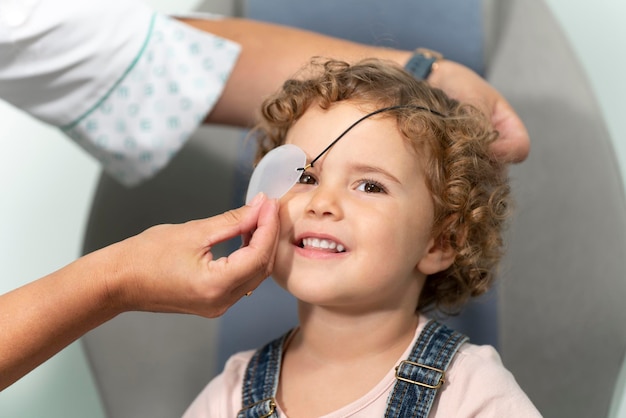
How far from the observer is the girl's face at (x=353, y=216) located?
0.84 metres

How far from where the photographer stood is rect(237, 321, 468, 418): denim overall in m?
0.87

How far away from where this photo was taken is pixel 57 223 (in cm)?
151

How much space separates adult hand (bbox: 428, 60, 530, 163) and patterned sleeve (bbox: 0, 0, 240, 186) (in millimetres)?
277

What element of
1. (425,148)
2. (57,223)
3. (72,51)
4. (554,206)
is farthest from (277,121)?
(57,223)

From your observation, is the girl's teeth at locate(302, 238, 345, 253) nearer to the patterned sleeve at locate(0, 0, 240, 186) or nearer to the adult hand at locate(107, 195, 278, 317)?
the adult hand at locate(107, 195, 278, 317)

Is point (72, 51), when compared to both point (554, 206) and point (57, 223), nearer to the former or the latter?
point (57, 223)

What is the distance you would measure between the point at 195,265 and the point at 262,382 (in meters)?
0.24

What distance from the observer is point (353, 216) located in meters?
0.85

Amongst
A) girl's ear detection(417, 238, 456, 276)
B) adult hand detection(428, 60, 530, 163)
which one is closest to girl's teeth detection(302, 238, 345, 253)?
girl's ear detection(417, 238, 456, 276)

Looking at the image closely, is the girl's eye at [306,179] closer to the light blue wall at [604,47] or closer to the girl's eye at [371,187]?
the girl's eye at [371,187]

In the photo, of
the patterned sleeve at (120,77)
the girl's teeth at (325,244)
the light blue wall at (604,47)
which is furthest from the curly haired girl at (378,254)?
the light blue wall at (604,47)

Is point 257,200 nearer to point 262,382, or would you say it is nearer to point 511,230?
point 262,382

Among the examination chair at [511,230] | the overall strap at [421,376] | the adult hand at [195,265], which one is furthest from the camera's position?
the examination chair at [511,230]

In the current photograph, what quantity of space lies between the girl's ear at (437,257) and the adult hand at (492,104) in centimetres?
13
